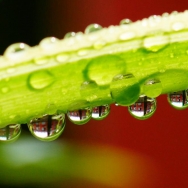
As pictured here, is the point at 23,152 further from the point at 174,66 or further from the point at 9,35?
the point at 9,35

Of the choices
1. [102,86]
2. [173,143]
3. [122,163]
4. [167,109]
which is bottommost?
[102,86]

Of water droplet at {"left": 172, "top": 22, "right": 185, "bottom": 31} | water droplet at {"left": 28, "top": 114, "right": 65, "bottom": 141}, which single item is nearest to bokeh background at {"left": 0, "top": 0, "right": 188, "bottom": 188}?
water droplet at {"left": 28, "top": 114, "right": 65, "bottom": 141}

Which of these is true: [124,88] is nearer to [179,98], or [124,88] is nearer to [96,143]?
[179,98]

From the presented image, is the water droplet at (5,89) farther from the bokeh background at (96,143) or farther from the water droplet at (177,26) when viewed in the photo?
the bokeh background at (96,143)

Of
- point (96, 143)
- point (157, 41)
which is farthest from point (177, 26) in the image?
point (96, 143)

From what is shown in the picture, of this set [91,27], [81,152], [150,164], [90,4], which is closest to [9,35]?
[90,4]

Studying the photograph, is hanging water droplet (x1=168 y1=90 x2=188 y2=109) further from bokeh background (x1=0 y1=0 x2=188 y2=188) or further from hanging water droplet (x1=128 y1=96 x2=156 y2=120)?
bokeh background (x1=0 y1=0 x2=188 y2=188)
